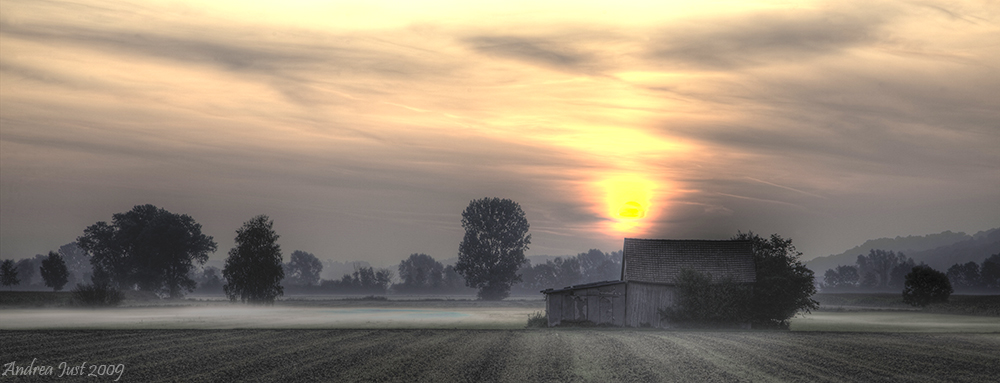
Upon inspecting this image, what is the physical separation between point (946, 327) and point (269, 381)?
53497 millimetres

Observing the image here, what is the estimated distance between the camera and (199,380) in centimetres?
2569

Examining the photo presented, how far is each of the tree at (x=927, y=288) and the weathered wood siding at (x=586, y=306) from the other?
227ft

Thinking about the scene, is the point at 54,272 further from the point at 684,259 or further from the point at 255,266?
the point at 684,259

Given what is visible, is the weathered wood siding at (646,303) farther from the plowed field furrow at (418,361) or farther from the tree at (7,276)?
the tree at (7,276)

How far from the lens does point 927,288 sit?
341ft

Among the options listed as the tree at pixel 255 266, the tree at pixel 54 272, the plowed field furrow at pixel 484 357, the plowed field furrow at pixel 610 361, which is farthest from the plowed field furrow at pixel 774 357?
the tree at pixel 54 272

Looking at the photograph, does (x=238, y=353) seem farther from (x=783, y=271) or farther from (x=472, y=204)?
(x=472, y=204)

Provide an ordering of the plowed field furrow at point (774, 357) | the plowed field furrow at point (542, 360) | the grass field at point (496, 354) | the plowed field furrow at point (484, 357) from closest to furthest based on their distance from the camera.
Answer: the plowed field furrow at point (542, 360) → the plowed field furrow at point (484, 357) → the grass field at point (496, 354) → the plowed field furrow at point (774, 357)

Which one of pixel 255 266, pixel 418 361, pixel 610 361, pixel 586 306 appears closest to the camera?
pixel 418 361

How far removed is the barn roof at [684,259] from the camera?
57438 mm

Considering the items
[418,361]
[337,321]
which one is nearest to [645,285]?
[337,321]

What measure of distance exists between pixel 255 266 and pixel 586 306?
5510 centimetres

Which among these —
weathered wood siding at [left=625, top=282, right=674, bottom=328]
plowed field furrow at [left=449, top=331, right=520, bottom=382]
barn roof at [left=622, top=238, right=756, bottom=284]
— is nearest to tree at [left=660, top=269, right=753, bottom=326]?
weathered wood siding at [left=625, top=282, right=674, bottom=328]

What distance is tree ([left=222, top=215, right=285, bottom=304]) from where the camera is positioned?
9581 centimetres
